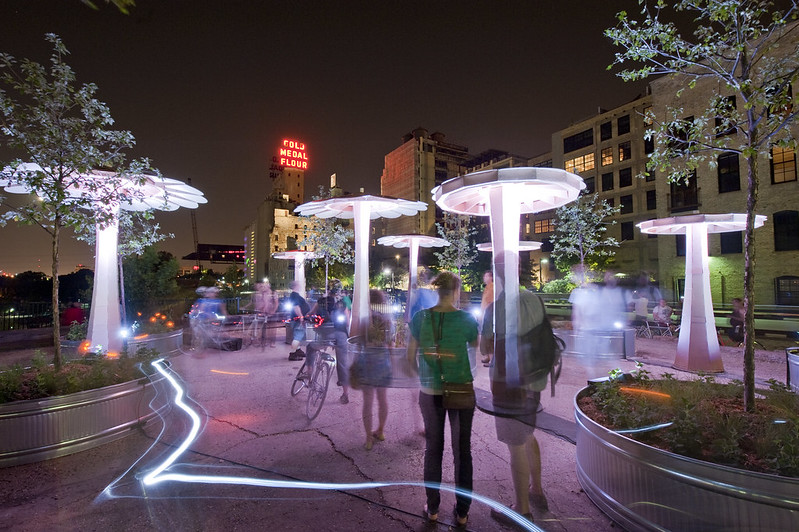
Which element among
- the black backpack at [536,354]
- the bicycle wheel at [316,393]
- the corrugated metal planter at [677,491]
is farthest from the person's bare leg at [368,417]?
the corrugated metal planter at [677,491]

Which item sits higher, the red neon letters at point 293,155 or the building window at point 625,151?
the red neon letters at point 293,155

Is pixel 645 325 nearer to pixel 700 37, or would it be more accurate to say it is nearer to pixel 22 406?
pixel 700 37

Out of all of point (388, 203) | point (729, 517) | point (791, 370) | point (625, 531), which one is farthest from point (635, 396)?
point (388, 203)

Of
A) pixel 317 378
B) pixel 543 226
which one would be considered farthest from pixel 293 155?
pixel 317 378

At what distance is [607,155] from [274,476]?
44896mm

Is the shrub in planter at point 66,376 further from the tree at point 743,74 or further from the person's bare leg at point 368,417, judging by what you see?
the tree at point 743,74

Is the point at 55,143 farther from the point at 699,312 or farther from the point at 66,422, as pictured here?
the point at 699,312

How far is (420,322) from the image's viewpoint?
3.60 m

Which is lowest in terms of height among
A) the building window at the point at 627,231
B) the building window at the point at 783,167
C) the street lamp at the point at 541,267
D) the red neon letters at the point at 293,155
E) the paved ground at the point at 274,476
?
the paved ground at the point at 274,476

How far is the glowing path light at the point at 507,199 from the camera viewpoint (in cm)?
497

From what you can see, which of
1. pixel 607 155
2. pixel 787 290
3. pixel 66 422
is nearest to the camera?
pixel 66 422

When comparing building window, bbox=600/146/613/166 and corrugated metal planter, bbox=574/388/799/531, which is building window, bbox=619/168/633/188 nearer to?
building window, bbox=600/146/613/166

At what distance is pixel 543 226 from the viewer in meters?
48.3

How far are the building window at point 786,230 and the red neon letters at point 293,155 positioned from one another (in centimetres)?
9911
